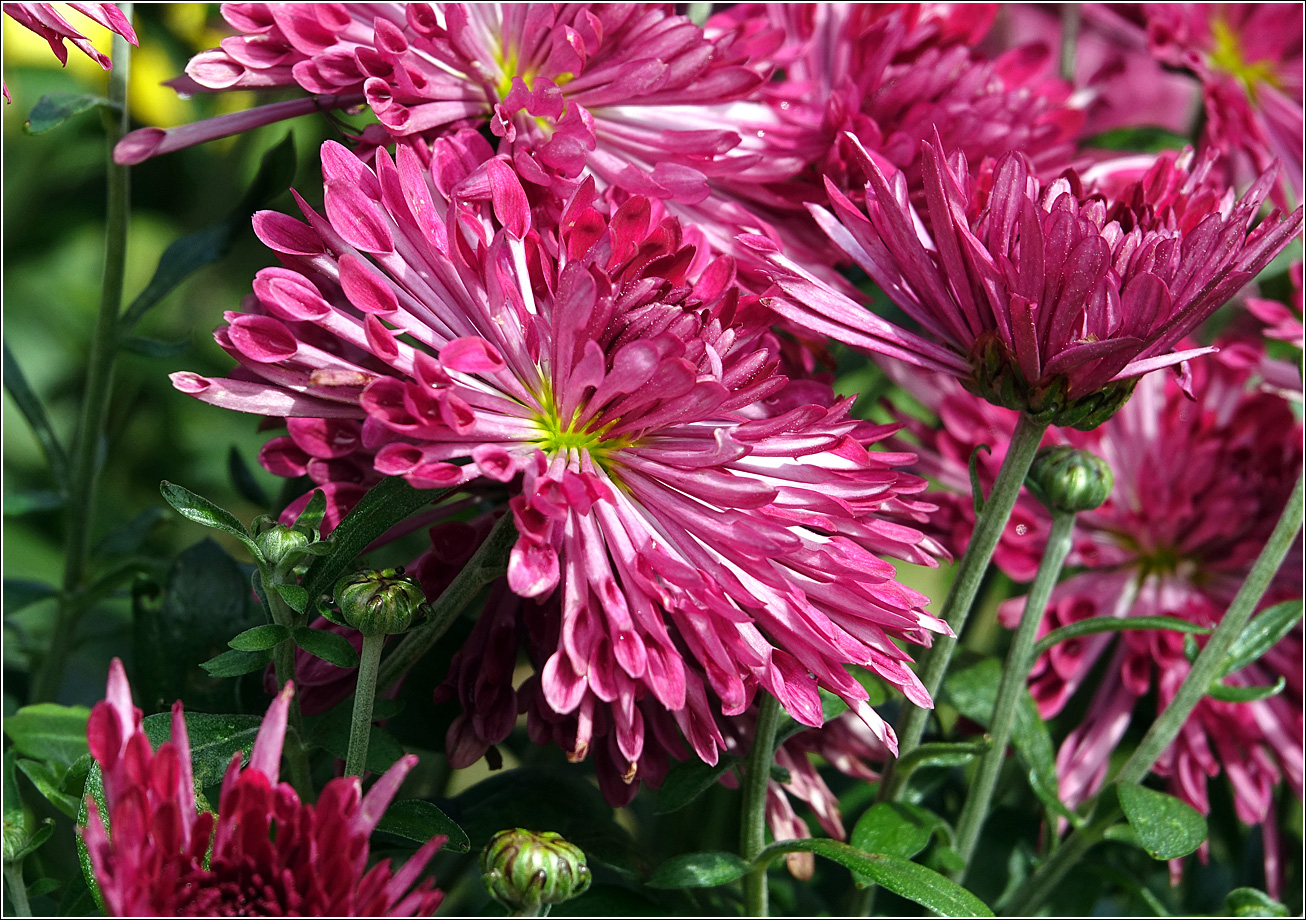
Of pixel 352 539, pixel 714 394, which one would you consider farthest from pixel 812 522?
pixel 352 539

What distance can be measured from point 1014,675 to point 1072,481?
0.10m

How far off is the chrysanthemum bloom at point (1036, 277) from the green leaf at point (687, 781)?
7.6 inches

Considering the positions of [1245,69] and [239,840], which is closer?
[239,840]

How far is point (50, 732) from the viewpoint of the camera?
598 mm

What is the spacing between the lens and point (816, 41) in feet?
2.37

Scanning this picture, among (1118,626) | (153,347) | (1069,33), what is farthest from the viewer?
(1069,33)

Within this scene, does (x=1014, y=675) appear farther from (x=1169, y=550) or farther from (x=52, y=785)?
(x=52, y=785)

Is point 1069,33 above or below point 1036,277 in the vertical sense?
above

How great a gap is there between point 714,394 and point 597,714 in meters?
0.16

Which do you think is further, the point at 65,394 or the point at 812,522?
the point at 65,394

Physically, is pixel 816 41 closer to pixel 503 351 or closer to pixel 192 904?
pixel 503 351

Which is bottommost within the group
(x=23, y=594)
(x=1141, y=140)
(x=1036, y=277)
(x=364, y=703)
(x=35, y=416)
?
(x=23, y=594)

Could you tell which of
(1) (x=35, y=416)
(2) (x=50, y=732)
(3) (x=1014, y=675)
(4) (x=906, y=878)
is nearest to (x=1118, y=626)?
(3) (x=1014, y=675)

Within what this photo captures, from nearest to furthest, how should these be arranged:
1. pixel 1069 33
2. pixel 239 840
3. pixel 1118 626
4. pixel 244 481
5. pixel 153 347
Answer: pixel 239 840, pixel 1118 626, pixel 153 347, pixel 244 481, pixel 1069 33
